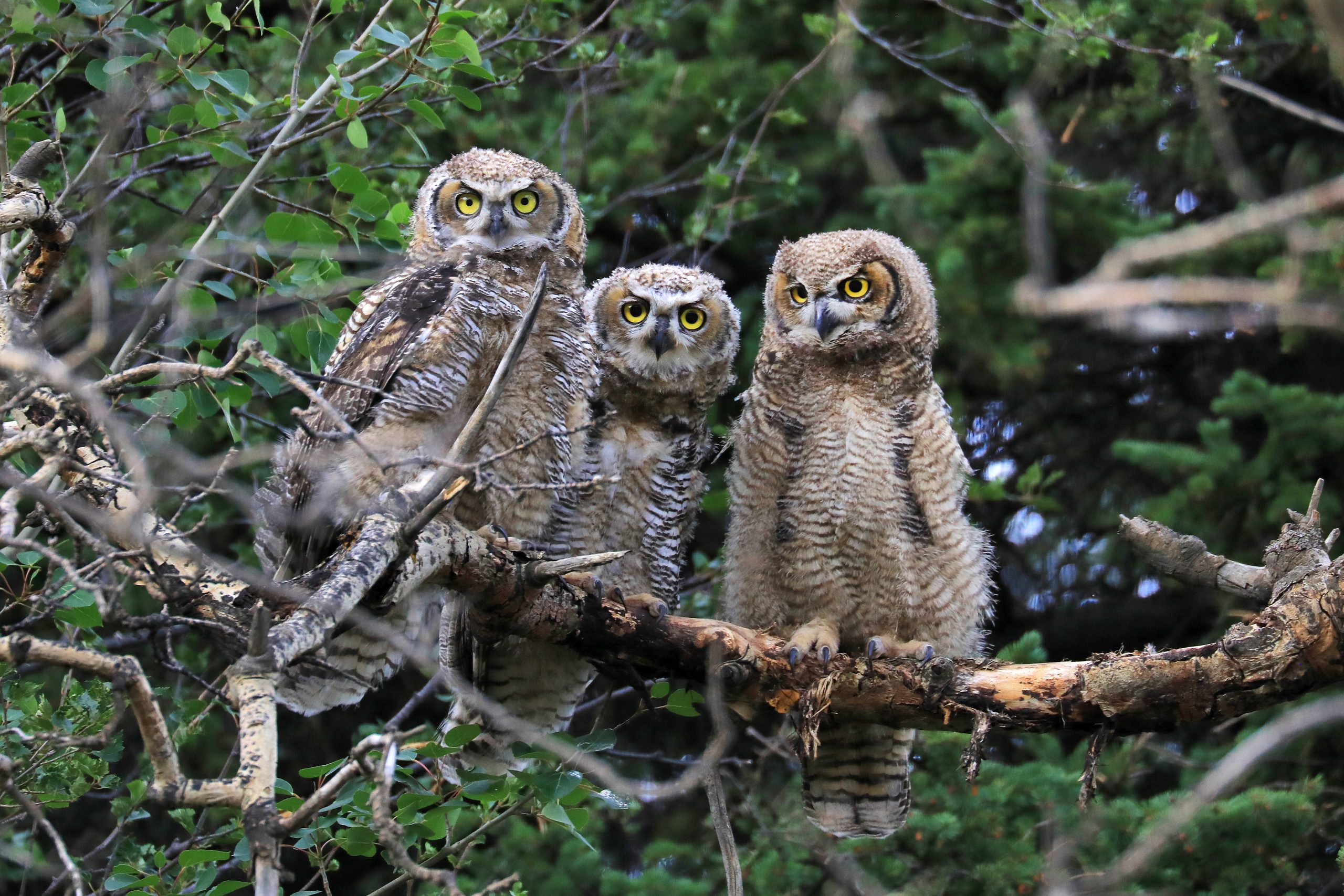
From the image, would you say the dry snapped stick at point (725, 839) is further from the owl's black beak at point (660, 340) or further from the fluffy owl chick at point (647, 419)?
the owl's black beak at point (660, 340)

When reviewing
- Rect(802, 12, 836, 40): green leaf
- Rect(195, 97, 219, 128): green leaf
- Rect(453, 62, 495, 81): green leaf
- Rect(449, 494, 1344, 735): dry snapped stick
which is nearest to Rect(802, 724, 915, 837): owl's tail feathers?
Rect(449, 494, 1344, 735): dry snapped stick

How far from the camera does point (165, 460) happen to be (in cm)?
236

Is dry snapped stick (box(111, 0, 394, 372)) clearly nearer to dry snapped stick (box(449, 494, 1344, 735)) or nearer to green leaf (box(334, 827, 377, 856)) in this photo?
dry snapped stick (box(449, 494, 1344, 735))

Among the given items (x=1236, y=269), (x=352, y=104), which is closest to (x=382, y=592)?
(x=352, y=104)

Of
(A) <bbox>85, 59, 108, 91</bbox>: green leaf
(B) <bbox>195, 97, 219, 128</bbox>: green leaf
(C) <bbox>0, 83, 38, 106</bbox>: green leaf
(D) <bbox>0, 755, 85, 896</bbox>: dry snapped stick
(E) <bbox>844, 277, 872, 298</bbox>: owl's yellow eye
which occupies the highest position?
(A) <bbox>85, 59, 108, 91</bbox>: green leaf

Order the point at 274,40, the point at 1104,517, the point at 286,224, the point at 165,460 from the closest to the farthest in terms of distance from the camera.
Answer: the point at 165,460 < the point at 286,224 < the point at 274,40 < the point at 1104,517

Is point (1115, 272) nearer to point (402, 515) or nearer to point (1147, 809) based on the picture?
point (402, 515)

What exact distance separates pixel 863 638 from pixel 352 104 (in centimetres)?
220

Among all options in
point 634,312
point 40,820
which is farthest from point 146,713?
point 634,312

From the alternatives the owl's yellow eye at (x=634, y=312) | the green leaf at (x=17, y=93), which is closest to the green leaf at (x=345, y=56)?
the green leaf at (x=17, y=93)

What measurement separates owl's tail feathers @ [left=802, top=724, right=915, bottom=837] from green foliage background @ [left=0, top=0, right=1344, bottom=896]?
2.01 ft

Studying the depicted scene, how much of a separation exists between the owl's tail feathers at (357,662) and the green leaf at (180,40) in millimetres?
1524

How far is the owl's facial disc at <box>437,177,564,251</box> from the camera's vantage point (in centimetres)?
403

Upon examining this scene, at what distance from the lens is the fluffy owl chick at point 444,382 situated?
11.9 ft
